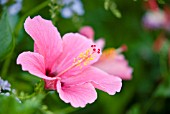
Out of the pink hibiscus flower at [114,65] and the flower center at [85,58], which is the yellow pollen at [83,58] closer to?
the flower center at [85,58]

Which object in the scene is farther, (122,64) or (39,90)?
(122,64)

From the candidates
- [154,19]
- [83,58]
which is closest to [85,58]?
[83,58]

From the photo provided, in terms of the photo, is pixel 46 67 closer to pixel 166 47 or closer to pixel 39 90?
pixel 39 90

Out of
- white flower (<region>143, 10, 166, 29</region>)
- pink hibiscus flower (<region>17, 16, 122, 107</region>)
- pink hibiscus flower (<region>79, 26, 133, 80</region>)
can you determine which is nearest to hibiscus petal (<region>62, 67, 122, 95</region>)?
pink hibiscus flower (<region>17, 16, 122, 107</region>)

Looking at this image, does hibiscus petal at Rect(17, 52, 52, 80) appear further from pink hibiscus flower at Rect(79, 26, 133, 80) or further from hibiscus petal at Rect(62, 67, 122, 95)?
pink hibiscus flower at Rect(79, 26, 133, 80)

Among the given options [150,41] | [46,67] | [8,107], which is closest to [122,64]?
[46,67]

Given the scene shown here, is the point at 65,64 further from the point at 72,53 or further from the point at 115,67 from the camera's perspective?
the point at 115,67

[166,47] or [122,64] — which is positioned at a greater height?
[122,64]

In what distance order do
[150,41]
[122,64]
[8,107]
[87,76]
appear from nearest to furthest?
[8,107] → [87,76] → [122,64] → [150,41]

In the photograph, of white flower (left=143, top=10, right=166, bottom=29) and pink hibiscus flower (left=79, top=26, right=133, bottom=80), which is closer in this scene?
pink hibiscus flower (left=79, top=26, right=133, bottom=80)
